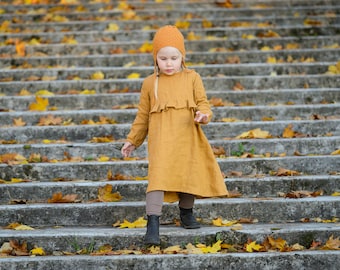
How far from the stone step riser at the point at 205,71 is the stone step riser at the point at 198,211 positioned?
9.53 feet

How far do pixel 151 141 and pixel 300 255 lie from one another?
1.19 m

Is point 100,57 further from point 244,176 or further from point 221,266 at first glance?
point 221,266

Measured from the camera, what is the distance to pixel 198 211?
525 centimetres

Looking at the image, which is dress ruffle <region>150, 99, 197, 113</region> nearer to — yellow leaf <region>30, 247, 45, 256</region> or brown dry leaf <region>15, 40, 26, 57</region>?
yellow leaf <region>30, 247, 45, 256</region>

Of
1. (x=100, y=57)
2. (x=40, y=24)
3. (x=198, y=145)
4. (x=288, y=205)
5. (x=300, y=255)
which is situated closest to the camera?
(x=300, y=255)

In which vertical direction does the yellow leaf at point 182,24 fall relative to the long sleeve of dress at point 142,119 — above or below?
above

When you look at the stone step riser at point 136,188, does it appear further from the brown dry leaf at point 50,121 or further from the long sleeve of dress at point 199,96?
the brown dry leaf at point 50,121

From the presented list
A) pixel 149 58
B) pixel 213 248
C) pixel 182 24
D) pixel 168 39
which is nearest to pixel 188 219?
pixel 213 248

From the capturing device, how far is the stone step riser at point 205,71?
26.0 feet

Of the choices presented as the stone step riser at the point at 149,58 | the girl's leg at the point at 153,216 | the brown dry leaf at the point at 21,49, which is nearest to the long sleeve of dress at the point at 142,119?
the girl's leg at the point at 153,216

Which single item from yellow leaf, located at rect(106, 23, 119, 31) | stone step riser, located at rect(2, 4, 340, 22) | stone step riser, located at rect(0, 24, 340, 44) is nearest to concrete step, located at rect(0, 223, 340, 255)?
stone step riser, located at rect(0, 24, 340, 44)

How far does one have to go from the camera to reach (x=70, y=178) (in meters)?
5.89

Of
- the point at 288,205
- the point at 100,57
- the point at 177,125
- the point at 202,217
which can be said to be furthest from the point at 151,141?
the point at 100,57

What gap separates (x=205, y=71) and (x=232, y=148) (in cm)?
188
